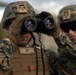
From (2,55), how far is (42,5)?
10.4 feet

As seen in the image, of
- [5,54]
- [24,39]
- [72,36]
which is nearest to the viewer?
[5,54]

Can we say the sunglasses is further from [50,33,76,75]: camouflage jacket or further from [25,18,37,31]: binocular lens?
[25,18,37,31]: binocular lens

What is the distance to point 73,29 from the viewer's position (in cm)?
151

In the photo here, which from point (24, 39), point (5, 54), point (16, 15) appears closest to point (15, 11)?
point (16, 15)

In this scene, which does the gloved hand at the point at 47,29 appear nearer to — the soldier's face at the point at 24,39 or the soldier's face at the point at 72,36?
the soldier's face at the point at 24,39

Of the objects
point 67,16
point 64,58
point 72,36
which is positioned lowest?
point 64,58

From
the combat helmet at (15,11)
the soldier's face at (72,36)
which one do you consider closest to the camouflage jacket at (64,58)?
the soldier's face at (72,36)

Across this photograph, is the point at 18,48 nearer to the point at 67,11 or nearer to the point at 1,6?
the point at 67,11

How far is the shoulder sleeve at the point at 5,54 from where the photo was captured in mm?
1200

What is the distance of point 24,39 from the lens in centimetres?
134

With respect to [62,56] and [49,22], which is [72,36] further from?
[49,22]

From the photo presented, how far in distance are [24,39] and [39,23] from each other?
13 centimetres

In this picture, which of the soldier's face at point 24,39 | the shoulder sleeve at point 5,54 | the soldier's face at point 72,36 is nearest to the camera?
the shoulder sleeve at point 5,54

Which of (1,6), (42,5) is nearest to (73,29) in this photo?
(1,6)
